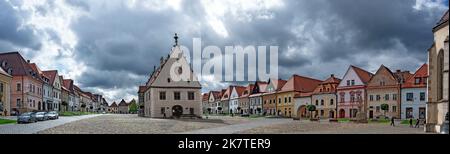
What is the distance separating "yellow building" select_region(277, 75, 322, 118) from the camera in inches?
2152

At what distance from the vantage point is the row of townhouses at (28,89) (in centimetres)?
3313

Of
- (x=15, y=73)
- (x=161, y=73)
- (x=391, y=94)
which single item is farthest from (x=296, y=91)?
(x=15, y=73)

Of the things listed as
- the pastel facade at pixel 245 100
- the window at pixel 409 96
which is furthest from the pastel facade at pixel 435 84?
the pastel facade at pixel 245 100

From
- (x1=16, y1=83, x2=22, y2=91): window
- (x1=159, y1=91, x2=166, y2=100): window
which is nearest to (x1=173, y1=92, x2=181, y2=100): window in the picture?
(x1=159, y1=91, x2=166, y2=100): window

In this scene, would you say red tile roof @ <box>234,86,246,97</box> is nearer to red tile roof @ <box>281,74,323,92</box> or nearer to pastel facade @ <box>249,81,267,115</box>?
pastel facade @ <box>249,81,267,115</box>

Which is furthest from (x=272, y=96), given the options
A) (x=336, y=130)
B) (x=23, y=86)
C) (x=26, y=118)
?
(x=336, y=130)

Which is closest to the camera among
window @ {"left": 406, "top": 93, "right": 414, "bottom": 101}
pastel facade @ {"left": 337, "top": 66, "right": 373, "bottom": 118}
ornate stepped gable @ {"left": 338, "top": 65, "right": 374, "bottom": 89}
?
window @ {"left": 406, "top": 93, "right": 414, "bottom": 101}

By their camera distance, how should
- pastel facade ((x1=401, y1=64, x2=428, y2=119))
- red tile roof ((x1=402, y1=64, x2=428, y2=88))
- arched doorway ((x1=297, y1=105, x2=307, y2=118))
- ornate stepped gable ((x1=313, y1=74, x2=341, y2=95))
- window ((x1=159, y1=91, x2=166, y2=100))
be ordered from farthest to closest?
arched doorway ((x1=297, y1=105, x2=307, y2=118)), ornate stepped gable ((x1=313, y1=74, x2=341, y2=95)), window ((x1=159, y1=91, x2=166, y2=100)), pastel facade ((x1=401, y1=64, x2=428, y2=119)), red tile roof ((x1=402, y1=64, x2=428, y2=88))

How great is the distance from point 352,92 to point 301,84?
34.1ft

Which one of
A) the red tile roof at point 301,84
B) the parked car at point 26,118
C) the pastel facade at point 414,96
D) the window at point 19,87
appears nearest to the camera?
the parked car at point 26,118

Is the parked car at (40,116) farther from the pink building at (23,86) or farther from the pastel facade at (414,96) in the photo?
the pastel facade at (414,96)

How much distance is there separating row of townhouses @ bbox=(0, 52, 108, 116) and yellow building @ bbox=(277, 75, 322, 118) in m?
31.4

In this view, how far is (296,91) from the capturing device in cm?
5506

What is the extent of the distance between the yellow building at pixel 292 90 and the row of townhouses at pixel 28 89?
3140cm
